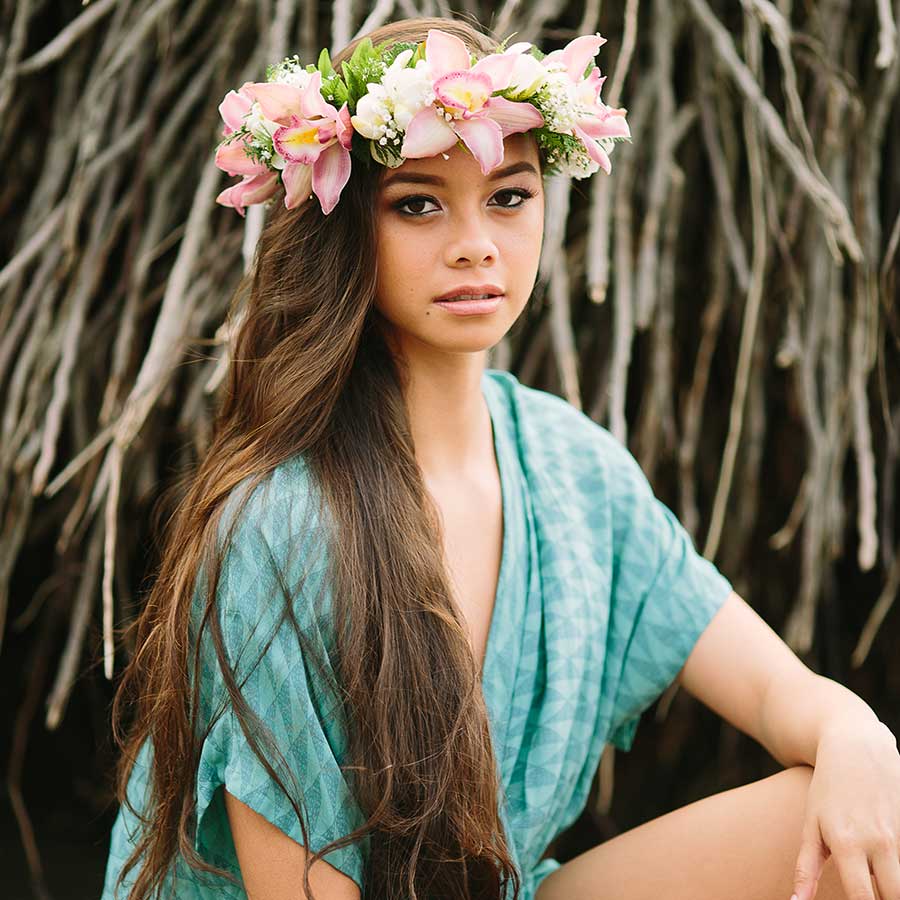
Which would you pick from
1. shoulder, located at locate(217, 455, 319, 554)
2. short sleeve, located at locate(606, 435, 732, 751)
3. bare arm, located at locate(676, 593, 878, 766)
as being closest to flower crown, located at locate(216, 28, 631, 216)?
shoulder, located at locate(217, 455, 319, 554)

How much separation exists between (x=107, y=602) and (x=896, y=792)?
2.35 feet

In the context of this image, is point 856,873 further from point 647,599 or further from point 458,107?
point 458,107

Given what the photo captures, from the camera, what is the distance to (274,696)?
923 millimetres

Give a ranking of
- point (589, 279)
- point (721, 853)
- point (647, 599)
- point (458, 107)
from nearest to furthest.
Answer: point (458, 107), point (721, 853), point (647, 599), point (589, 279)

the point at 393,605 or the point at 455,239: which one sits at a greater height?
the point at 455,239

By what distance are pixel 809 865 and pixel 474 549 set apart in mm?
388

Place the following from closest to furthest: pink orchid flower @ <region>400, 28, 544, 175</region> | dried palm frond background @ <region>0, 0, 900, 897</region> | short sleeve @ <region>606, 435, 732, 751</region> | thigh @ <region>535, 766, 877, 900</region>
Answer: pink orchid flower @ <region>400, 28, 544, 175</region> < thigh @ <region>535, 766, 877, 900</region> < short sleeve @ <region>606, 435, 732, 751</region> < dried palm frond background @ <region>0, 0, 900, 897</region>

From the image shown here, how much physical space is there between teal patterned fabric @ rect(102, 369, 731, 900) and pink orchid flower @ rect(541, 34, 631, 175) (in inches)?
12.2

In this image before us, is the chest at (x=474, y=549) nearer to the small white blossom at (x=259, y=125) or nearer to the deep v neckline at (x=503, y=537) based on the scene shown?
the deep v neckline at (x=503, y=537)

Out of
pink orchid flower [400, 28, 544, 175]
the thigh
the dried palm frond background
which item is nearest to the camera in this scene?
pink orchid flower [400, 28, 544, 175]

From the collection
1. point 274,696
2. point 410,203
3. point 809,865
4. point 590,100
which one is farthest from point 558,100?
point 809,865

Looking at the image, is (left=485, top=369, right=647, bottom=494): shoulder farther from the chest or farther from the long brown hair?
the long brown hair

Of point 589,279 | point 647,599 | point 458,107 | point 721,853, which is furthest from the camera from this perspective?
point 589,279

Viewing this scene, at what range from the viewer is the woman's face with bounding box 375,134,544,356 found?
0.94 m
